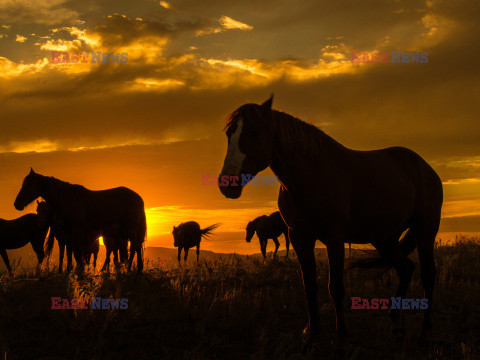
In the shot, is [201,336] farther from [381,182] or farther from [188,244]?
[188,244]

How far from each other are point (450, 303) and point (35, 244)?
1338cm

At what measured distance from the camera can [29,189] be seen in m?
11.8

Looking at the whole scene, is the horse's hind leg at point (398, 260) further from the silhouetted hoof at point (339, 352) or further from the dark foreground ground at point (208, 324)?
the silhouetted hoof at point (339, 352)

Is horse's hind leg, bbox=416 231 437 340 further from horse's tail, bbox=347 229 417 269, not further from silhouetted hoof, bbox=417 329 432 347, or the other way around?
silhouetted hoof, bbox=417 329 432 347

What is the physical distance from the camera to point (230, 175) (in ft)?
14.4

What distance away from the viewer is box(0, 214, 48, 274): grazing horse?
594 inches

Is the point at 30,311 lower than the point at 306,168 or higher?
lower

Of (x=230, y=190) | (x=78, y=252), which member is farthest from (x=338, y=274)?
(x=78, y=252)

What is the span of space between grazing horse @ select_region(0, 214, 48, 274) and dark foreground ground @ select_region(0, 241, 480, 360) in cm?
770

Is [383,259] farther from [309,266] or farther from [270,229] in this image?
[270,229]

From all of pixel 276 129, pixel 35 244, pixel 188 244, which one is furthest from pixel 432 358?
pixel 188 244

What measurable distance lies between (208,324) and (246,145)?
263cm

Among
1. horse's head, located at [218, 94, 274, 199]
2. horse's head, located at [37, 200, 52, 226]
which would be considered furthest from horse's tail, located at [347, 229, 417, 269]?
horse's head, located at [37, 200, 52, 226]

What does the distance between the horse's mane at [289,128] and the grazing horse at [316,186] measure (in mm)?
11
